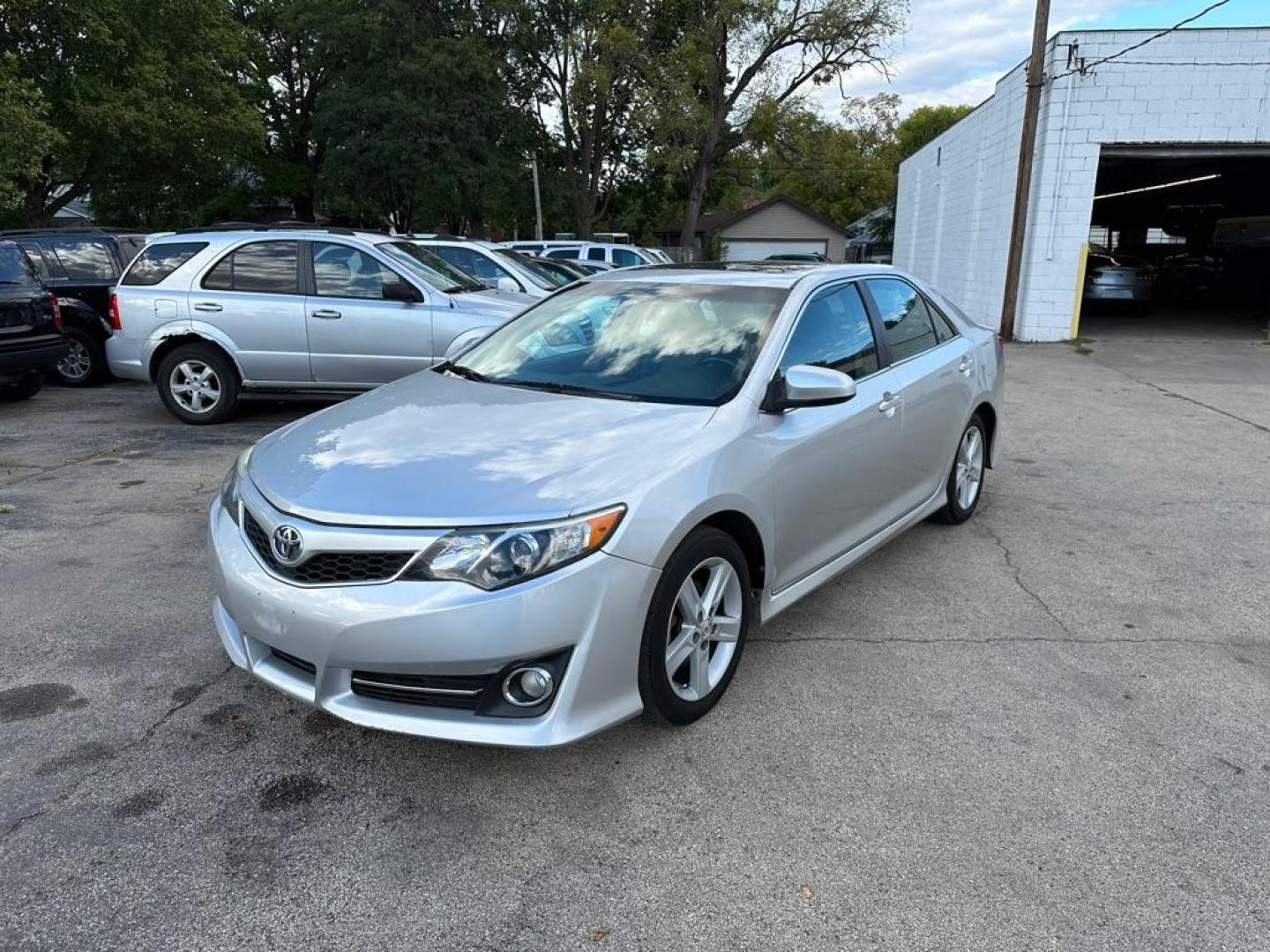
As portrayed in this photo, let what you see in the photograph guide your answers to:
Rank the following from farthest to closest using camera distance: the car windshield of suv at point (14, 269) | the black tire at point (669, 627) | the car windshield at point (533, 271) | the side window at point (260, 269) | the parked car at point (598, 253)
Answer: the parked car at point (598, 253) → the car windshield at point (533, 271) → the car windshield of suv at point (14, 269) → the side window at point (260, 269) → the black tire at point (669, 627)

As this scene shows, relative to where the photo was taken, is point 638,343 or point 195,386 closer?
point 638,343

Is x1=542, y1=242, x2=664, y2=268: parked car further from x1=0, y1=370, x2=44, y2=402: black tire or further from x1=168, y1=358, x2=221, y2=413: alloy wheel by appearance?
x1=168, y1=358, x2=221, y2=413: alloy wheel

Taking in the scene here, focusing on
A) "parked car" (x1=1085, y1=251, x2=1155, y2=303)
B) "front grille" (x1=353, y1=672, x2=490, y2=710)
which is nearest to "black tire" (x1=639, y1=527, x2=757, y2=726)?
"front grille" (x1=353, y1=672, x2=490, y2=710)

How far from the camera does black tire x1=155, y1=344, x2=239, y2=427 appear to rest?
26.2 ft

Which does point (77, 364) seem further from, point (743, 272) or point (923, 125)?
point (923, 125)

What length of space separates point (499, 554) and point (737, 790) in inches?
43.2

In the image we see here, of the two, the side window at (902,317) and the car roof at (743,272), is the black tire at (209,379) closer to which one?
the car roof at (743,272)

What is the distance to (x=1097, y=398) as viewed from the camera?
988 centimetres

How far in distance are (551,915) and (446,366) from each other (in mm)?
2672

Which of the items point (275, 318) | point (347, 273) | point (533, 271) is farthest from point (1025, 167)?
point (275, 318)

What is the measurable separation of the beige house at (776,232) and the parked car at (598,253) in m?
36.7

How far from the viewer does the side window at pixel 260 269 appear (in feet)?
26.1

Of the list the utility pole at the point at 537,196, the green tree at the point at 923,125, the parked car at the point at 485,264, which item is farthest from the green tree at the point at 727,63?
the green tree at the point at 923,125

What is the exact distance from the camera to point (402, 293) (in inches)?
306
